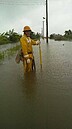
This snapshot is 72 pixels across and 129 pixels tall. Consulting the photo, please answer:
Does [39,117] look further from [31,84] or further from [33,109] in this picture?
[31,84]

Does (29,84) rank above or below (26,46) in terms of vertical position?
below

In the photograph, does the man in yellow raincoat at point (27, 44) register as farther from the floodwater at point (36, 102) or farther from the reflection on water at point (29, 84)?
the floodwater at point (36, 102)

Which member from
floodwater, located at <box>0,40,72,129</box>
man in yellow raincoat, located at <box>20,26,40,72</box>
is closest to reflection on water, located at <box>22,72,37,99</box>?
floodwater, located at <box>0,40,72,129</box>

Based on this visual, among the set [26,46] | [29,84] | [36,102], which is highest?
[26,46]

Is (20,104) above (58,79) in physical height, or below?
above

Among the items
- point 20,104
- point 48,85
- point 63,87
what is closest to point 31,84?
point 48,85

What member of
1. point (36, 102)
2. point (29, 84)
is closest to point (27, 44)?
point (29, 84)

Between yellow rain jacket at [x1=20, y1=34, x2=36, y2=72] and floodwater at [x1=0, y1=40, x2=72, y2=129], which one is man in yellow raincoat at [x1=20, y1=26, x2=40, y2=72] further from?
floodwater at [x1=0, y1=40, x2=72, y2=129]

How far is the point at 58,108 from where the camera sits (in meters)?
5.73

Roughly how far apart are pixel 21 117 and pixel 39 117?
332 mm

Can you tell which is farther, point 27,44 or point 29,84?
point 27,44

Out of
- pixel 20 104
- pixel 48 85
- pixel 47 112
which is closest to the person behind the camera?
pixel 47 112

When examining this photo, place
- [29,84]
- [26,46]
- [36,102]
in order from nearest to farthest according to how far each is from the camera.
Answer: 1. [36,102]
2. [29,84]
3. [26,46]

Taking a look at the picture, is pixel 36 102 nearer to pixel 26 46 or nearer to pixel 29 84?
pixel 29 84
